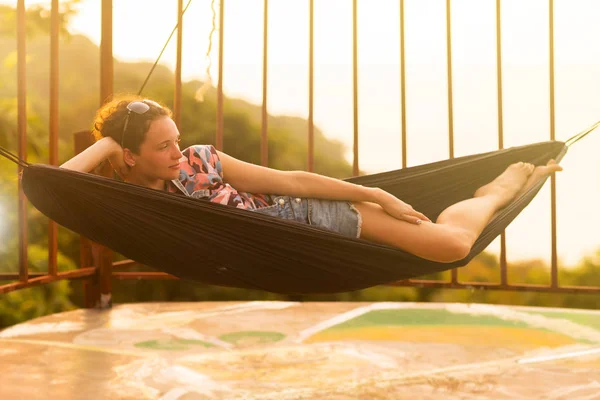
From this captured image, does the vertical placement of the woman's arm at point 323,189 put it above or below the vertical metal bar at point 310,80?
below

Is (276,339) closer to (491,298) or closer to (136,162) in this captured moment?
(136,162)

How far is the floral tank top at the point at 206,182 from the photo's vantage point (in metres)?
1.76

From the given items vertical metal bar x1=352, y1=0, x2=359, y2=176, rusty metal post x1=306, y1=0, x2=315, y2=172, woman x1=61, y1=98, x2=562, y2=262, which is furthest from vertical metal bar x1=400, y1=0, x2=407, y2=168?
woman x1=61, y1=98, x2=562, y2=262

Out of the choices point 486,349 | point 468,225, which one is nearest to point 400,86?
point 486,349

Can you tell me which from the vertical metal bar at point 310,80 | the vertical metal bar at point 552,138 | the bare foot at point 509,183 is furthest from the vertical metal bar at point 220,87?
the vertical metal bar at point 552,138

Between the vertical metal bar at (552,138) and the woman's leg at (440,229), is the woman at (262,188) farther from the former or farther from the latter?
the vertical metal bar at (552,138)

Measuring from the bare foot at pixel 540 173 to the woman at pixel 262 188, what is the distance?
221 millimetres

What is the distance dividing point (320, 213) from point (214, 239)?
33 centimetres

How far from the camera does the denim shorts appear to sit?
180 cm

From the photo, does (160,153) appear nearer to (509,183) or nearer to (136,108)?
(136,108)

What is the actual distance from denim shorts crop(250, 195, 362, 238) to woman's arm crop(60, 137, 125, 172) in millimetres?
390

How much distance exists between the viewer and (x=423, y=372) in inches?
88.3

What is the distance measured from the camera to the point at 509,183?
2.05 metres

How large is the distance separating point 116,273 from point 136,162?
6.06ft
